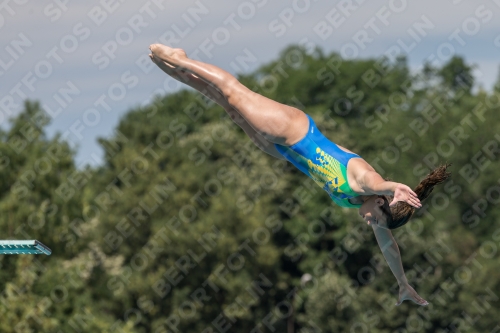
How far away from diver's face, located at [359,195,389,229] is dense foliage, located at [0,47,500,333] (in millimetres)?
26893

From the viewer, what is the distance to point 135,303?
1690 inches

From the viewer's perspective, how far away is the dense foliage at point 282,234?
42.0 metres

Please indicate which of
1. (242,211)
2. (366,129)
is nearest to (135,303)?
(242,211)

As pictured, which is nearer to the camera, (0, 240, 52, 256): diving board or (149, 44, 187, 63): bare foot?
(0, 240, 52, 256): diving board

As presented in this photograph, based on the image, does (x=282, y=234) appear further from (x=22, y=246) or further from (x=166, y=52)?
(x=22, y=246)

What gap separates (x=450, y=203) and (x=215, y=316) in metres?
12.7

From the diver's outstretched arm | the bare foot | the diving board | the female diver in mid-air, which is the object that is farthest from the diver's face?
the diving board

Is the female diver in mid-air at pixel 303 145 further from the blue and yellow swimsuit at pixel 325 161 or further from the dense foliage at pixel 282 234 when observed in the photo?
the dense foliage at pixel 282 234

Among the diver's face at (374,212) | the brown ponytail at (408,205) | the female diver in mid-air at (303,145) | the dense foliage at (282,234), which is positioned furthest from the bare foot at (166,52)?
the dense foliage at (282,234)

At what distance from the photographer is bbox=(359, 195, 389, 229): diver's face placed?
8.63m

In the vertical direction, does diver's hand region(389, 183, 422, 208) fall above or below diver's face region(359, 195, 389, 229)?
above

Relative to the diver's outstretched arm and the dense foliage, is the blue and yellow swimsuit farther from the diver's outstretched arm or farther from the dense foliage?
the dense foliage

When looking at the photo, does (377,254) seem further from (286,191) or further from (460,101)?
(460,101)

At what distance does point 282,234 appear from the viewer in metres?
48.7
